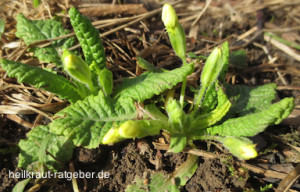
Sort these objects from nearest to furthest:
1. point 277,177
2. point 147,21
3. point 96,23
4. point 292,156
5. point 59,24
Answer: point 277,177
point 292,156
point 59,24
point 96,23
point 147,21

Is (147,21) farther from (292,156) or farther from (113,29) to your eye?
(292,156)

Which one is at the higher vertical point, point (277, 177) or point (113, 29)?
point (113, 29)

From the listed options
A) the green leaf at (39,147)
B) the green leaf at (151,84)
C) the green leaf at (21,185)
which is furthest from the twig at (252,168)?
the green leaf at (21,185)

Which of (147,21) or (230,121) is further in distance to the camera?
(147,21)

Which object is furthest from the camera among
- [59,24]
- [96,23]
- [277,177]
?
[96,23]

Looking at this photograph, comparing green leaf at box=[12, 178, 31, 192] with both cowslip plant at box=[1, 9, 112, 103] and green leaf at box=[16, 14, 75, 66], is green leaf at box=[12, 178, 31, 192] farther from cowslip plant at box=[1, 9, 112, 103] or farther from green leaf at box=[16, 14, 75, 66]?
green leaf at box=[16, 14, 75, 66]

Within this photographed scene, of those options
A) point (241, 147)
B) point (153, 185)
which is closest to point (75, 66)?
point (153, 185)

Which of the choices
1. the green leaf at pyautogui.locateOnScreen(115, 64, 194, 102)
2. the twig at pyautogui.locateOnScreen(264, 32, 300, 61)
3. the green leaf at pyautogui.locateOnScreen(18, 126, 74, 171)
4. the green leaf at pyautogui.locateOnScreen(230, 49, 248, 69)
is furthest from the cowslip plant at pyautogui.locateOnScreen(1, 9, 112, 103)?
the twig at pyautogui.locateOnScreen(264, 32, 300, 61)

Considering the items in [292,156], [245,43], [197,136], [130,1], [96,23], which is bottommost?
[292,156]

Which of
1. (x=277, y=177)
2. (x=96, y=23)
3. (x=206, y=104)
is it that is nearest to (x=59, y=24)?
(x=96, y=23)
